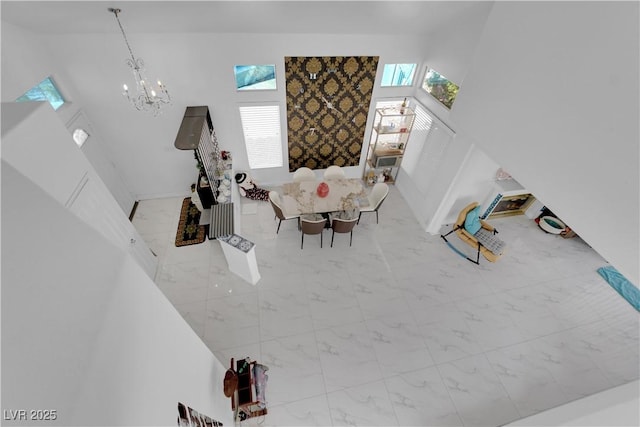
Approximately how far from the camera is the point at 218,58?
464 cm

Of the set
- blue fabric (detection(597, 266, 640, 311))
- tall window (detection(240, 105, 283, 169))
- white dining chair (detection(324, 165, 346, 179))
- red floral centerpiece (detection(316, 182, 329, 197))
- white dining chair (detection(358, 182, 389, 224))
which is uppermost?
tall window (detection(240, 105, 283, 169))

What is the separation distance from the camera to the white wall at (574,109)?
235 cm

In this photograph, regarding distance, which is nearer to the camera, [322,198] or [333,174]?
[322,198]

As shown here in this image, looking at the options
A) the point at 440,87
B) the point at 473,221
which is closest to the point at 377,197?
the point at 473,221

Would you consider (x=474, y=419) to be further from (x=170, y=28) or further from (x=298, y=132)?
(x=170, y=28)

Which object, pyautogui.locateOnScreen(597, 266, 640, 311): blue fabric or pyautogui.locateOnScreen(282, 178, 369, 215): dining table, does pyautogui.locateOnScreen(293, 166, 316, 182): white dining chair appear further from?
pyautogui.locateOnScreen(597, 266, 640, 311): blue fabric

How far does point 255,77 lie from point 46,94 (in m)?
3.22

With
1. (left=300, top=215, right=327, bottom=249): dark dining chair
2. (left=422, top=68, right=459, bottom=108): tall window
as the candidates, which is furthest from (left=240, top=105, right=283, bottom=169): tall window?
(left=422, top=68, right=459, bottom=108): tall window

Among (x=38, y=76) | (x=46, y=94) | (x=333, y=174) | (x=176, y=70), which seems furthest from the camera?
(x=333, y=174)

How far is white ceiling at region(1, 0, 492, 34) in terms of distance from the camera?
129 inches

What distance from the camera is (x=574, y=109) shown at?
2699 millimetres

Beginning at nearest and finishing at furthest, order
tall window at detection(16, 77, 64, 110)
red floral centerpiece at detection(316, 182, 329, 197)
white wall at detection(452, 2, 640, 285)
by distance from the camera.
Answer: white wall at detection(452, 2, 640, 285)
tall window at detection(16, 77, 64, 110)
red floral centerpiece at detection(316, 182, 329, 197)

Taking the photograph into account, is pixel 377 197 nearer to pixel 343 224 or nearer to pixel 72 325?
pixel 343 224

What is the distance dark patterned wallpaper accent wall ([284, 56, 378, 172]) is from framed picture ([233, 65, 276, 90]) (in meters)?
0.30
